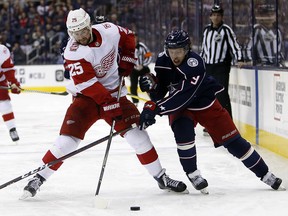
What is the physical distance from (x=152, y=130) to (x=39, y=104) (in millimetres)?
4097

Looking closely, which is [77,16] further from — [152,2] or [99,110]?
[152,2]

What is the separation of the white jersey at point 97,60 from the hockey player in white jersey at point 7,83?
8.19 feet

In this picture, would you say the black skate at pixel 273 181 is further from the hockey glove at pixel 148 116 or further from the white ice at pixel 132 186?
the hockey glove at pixel 148 116

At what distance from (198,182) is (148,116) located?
1.53ft

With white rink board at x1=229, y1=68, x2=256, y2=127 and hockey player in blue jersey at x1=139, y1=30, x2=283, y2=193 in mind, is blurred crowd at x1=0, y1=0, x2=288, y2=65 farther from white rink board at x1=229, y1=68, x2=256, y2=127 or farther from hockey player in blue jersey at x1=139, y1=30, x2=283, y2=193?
hockey player in blue jersey at x1=139, y1=30, x2=283, y2=193

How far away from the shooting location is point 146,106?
390 centimetres

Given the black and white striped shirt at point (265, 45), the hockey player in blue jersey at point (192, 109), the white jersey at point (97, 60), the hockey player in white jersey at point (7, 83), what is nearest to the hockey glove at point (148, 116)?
the hockey player in blue jersey at point (192, 109)

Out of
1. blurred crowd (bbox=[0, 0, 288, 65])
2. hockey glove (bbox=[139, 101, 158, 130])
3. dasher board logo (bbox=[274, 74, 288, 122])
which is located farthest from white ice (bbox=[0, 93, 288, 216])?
blurred crowd (bbox=[0, 0, 288, 65])

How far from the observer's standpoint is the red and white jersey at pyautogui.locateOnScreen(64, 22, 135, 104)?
381 centimetres

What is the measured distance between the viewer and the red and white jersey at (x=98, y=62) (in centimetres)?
381

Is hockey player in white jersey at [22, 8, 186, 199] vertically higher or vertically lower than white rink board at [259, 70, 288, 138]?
higher

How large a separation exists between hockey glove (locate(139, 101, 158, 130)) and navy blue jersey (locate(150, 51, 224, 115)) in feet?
0.13

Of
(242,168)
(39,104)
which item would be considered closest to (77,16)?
(242,168)

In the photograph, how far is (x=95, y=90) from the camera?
3.81 meters
